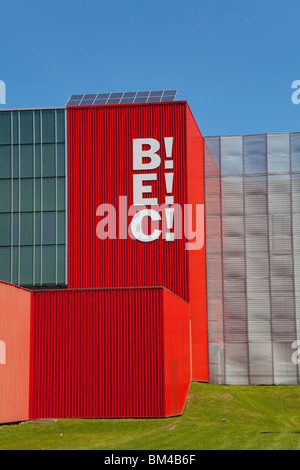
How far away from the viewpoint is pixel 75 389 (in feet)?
118

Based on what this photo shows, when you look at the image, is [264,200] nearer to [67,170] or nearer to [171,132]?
[171,132]

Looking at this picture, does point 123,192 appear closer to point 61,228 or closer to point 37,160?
point 61,228

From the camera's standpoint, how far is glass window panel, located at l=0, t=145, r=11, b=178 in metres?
49.2

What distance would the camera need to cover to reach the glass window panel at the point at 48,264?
4775cm

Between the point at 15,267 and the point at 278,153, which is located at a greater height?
the point at 278,153

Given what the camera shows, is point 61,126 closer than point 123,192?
No

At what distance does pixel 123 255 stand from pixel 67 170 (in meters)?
6.92

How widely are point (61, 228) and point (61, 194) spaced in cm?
228

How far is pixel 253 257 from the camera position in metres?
53.1

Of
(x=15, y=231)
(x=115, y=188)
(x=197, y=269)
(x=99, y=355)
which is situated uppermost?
(x=115, y=188)

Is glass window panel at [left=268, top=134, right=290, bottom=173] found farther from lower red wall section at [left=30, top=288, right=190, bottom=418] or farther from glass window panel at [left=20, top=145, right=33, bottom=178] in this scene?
lower red wall section at [left=30, top=288, right=190, bottom=418]

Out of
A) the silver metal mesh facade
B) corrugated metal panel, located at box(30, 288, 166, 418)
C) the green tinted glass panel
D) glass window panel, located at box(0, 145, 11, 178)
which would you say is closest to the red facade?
the green tinted glass panel

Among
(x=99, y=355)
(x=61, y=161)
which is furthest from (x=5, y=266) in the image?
(x=99, y=355)

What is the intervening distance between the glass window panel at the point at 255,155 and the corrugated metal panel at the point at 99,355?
20.7 meters
